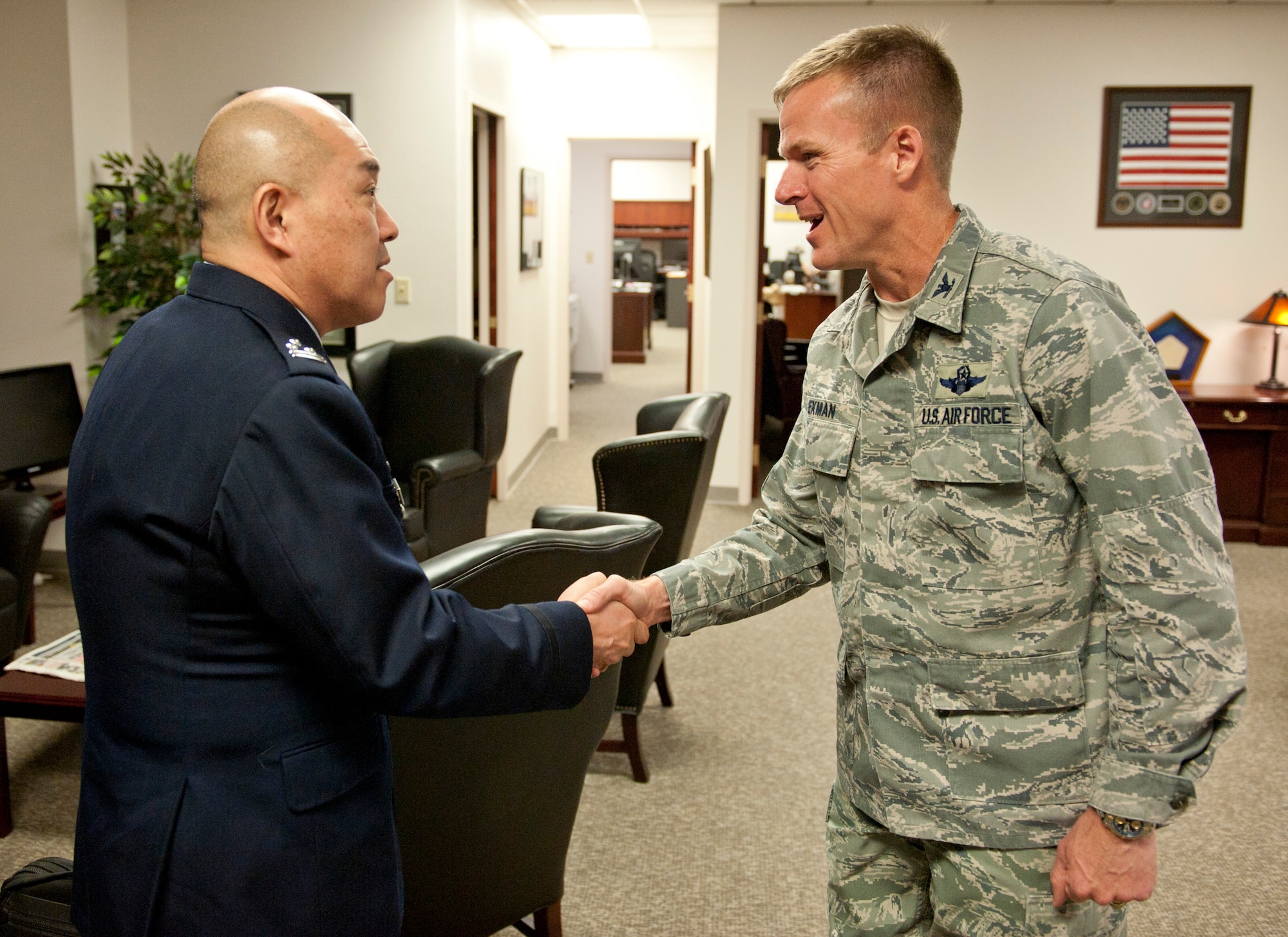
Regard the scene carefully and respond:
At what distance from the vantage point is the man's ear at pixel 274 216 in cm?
124

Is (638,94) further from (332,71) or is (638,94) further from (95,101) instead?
(95,101)

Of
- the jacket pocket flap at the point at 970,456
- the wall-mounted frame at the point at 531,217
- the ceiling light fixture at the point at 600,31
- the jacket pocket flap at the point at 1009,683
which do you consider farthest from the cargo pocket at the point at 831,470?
the ceiling light fixture at the point at 600,31

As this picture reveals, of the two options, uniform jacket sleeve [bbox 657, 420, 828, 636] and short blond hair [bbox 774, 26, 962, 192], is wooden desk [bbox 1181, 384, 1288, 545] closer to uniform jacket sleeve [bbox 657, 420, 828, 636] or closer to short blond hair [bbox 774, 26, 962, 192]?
uniform jacket sleeve [bbox 657, 420, 828, 636]

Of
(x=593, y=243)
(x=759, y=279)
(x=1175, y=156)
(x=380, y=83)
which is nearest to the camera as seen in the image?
(x=380, y=83)

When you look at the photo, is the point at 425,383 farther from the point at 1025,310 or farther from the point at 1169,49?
the point at 1169,49

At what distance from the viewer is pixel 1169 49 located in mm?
6094

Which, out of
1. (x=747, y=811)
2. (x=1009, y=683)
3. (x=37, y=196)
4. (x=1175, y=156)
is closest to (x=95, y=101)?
(x=37, y=196)

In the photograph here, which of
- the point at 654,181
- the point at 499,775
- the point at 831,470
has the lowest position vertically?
the point at 499,775

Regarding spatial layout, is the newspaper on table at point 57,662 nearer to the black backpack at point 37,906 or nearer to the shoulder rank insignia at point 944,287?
the black backpack at point 37,906

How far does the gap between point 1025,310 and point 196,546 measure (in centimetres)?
95

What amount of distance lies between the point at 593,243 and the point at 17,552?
794cm

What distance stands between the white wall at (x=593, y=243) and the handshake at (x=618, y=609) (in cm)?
916

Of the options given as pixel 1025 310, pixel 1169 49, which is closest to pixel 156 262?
pixel 1025 310

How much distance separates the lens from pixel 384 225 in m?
1.39
